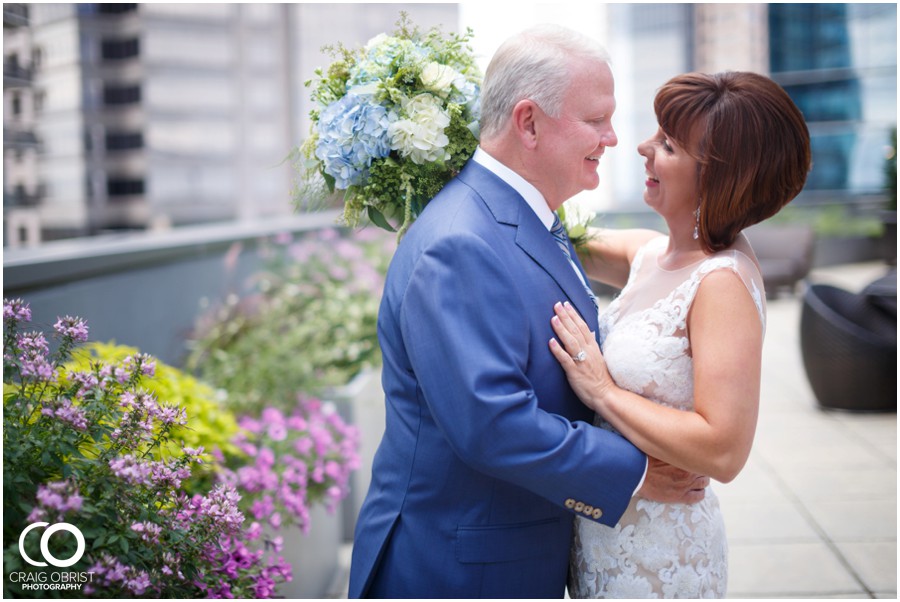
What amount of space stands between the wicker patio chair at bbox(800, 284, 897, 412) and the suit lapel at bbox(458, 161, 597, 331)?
4.79 metres

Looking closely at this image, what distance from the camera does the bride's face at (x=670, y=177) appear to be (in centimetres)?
195

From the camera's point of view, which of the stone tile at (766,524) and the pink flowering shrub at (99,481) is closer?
the pink flowering shrub at (99,481)

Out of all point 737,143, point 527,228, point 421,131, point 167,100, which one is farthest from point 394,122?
point 167,100

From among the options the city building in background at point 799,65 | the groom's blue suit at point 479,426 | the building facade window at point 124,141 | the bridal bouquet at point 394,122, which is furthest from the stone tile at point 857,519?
the city building in background at point 799,65

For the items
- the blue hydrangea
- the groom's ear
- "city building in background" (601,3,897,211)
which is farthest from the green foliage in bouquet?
"city building in background" (601,3,897,211)

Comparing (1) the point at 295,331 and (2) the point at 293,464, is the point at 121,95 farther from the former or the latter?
(2) the point at 293,464

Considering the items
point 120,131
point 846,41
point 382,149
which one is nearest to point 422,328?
point 382,149

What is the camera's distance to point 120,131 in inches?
213

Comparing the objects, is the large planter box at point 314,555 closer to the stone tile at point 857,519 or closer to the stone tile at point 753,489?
the stone tile at point 753,489

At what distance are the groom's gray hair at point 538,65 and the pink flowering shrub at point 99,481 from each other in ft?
3.07

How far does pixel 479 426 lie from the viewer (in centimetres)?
155

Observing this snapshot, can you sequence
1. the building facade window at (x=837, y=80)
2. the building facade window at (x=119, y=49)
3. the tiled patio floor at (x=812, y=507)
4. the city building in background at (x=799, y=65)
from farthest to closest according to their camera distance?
the building facade window at (x=837, y=80)
the city building in background at (x=799, y=65)
the building facade window at (x=119, y=49)
the tiled patio floor at (x=812, y=507)

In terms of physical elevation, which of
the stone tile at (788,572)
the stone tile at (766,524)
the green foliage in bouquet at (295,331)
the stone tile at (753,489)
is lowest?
the stone tile at (753,489)

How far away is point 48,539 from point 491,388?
2.63ft
